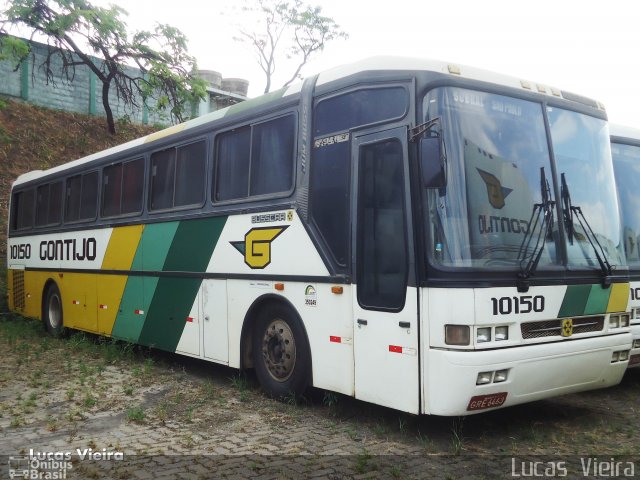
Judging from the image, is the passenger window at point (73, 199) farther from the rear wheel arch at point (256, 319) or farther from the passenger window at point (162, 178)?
the rear wheel arch at point (256, 319)

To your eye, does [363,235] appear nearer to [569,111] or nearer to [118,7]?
[569,111]

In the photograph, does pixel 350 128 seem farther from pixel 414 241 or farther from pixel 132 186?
pixel 132 186

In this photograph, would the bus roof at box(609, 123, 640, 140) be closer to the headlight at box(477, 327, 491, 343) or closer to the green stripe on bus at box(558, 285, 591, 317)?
the green stripe on bus at box(558, 285, 591, 317)

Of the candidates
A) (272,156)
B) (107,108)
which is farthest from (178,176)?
(107,108)

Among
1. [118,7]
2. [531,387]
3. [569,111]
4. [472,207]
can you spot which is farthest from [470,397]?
[118,7]

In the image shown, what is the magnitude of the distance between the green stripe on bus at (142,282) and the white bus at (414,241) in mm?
918

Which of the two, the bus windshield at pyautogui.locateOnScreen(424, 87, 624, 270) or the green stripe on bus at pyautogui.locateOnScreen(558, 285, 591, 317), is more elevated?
the bus windshield at pyautogui.locateOnScreen(424, 87, 624, 270)

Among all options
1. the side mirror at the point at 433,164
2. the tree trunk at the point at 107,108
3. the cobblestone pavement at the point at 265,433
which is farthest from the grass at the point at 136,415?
the tree trunk at the point at 107,108

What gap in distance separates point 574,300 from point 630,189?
3.35m

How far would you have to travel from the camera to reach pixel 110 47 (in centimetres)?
2109

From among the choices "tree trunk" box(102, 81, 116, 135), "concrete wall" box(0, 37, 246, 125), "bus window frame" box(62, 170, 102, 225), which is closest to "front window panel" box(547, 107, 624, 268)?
"bus window frame" box(62, 170, 102, 225)

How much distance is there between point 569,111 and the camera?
21.2 ft

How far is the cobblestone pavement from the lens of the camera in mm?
5086

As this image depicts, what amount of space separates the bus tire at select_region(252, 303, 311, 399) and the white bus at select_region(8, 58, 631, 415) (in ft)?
0.07
